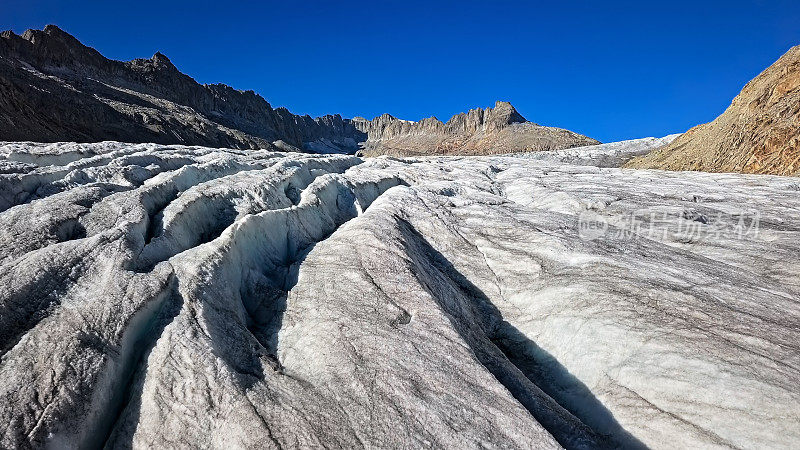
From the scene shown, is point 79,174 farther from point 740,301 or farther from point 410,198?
point 740,301

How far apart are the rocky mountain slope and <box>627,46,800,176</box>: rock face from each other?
82.2 meters

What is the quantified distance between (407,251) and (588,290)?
16.5ft

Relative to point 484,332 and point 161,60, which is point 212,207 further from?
point 161,60

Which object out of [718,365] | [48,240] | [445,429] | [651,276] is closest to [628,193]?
[651,276]

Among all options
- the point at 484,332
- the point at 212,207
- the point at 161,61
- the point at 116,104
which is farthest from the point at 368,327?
the point at 161,61

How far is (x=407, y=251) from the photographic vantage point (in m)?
11.3

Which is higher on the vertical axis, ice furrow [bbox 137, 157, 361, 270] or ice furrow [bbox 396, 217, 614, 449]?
ice furrow [bbox 137, 157, 361, 270]

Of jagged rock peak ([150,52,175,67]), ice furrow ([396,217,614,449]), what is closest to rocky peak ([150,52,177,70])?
jagged rock peak ([150,52,175,67])

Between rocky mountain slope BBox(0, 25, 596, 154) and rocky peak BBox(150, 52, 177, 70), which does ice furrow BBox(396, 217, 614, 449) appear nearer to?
rocky mountain slope BBox(0, 25, 596, 154)

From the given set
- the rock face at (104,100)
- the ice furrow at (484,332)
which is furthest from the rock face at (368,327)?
the rock face at (104,100)

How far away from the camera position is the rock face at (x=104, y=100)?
56625mm

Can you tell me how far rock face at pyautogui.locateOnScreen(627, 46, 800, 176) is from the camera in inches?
1618

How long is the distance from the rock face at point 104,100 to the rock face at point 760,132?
271 ft

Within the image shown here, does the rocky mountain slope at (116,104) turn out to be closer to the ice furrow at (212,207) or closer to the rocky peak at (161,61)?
the rocky peak at (161,61)
